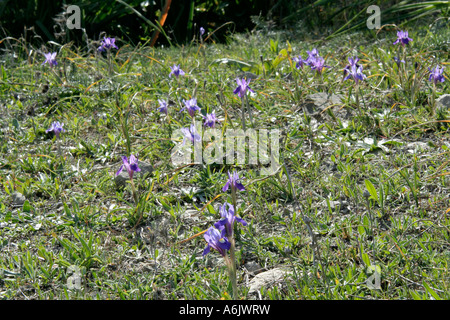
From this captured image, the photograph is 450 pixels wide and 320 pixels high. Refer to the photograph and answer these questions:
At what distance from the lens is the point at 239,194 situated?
2.50 meters

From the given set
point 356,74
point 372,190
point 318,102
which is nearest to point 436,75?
point 356,74

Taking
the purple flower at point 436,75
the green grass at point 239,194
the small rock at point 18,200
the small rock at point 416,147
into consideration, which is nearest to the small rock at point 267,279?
the green grass at point 239,194

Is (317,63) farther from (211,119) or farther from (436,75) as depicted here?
(211,119)

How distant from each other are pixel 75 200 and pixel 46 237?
245 millimetres

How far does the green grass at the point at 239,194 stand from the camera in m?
2.00

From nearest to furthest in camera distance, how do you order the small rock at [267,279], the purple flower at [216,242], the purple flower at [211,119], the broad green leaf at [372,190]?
the purple flower at [216,242] < the small rock at [267,279] < the broad green leaf at [372,190] < the purple flower at [211,119]

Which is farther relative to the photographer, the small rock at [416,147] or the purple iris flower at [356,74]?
the purple iris flower at [356,74]

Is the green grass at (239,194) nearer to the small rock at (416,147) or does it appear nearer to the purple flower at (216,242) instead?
the small rock at (416,147)

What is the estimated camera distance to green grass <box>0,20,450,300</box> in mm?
1996

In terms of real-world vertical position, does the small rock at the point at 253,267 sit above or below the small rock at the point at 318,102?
below
